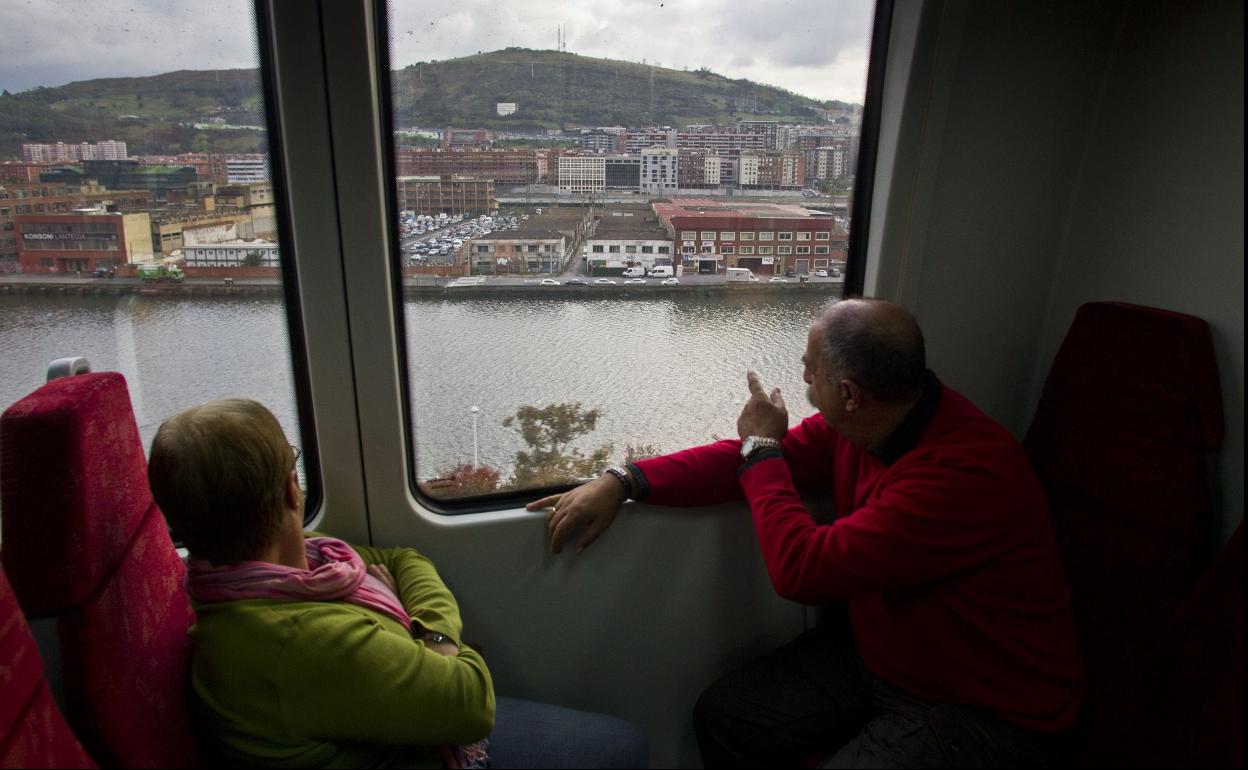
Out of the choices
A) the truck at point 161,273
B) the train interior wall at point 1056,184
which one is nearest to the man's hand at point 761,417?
the train interior wall at point 1056,184

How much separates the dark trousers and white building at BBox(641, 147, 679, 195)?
1.28 meters

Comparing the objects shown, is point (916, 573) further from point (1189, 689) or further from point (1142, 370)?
point (1142, 370)

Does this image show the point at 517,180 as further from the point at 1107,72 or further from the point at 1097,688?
the point at 1097,688

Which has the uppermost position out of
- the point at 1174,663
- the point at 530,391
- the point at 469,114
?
the point at 469,114

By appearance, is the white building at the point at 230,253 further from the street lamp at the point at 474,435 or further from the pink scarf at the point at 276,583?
the pink scarf at the point at 276,583

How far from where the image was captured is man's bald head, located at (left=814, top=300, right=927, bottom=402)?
→ 1.60 meters

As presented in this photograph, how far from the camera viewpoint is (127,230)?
156 cm

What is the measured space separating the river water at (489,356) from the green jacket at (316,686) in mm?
678

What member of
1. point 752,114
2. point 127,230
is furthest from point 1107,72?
point 127,230

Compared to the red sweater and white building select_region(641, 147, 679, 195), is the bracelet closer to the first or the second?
the red sweater

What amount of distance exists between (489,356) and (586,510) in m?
0.47

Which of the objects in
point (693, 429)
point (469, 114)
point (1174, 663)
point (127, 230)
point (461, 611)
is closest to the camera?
point (1174, 663)

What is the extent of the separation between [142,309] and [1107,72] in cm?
246

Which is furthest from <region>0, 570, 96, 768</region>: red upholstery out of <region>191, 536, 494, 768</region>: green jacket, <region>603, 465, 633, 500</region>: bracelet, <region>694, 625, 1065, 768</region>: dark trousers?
<region>694, 625, 1065, 768</region>: dark trousers
